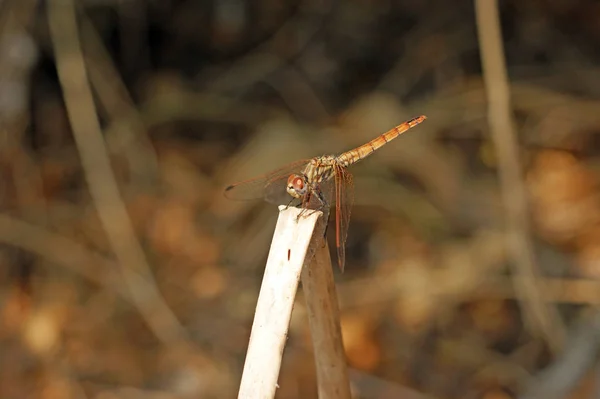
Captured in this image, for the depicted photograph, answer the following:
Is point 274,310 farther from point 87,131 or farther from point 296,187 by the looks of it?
point 87,131

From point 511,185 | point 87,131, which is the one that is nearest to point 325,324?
point 511,185

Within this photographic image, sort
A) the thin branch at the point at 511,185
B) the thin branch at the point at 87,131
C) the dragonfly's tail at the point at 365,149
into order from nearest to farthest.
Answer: the dragonfly's tail at the point at 365,149 → the thin branch at the point at 511,185 → the thin branch at the point at 87,131

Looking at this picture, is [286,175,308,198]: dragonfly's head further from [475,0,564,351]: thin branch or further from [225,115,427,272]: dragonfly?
[475,0,564,351]: thin branch

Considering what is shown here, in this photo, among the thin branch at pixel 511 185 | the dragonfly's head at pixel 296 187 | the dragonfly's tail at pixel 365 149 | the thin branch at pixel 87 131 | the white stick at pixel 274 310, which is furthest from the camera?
the thin branch at pixel 87 131

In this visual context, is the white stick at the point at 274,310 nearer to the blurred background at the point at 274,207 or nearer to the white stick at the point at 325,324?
the white stick at the point at 325,324

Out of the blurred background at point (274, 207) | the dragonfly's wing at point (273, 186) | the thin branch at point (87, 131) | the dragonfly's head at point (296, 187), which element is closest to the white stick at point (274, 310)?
the dragonfly's head at point (296, 187)

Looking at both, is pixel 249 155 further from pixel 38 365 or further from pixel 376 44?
pixel 38 365

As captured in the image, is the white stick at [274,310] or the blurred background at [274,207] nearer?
the white stick at [274,310]

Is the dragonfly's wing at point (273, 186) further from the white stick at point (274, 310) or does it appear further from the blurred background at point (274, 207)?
the blurred background at point (274, 207)

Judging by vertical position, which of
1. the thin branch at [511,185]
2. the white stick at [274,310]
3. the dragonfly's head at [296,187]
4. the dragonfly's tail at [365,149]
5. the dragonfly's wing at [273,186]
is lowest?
the white stick at [274,310]

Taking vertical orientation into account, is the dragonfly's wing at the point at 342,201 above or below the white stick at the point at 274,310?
above
